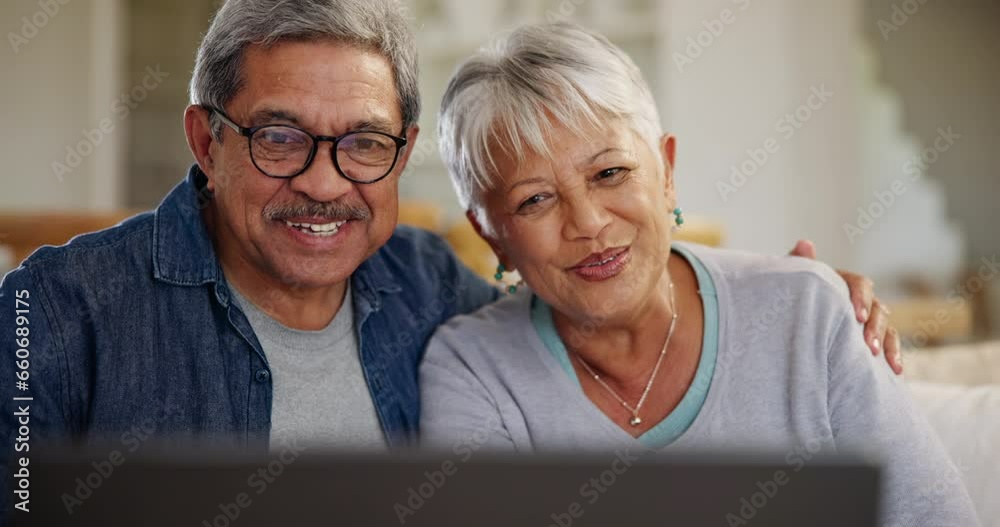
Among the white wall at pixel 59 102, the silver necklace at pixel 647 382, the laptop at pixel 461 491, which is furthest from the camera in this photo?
the white wall at pixel 59 102

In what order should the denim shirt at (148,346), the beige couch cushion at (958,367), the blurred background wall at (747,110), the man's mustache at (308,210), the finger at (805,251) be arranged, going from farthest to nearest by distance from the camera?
1. the blurred background wall at (747,110)
2. the beige couch cushion at (958,367)
3. the finger at (805,251)
4. the man's mustache at (308,210)
5. the denim shirt at (148,346)

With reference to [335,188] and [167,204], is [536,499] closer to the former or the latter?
[335,188]

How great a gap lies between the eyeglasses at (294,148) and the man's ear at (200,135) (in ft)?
0.16

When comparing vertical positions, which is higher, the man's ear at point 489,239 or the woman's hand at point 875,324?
the man's ear at point 489,239

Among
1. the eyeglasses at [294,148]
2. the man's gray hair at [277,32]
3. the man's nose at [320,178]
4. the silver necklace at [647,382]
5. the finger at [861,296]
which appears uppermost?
the man's gray hair at [277,32]

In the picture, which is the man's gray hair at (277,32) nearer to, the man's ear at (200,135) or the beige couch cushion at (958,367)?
the man's ear at (200,135)

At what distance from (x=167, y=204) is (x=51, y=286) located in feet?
0.76

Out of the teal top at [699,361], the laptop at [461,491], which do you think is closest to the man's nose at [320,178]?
the teal top at [699,361]

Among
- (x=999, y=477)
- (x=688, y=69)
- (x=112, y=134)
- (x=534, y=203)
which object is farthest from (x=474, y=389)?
(x=112, y=134)

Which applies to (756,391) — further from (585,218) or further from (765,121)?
(765,121)

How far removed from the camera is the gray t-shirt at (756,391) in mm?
1235

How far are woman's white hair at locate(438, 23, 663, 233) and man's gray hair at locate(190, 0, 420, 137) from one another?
0.12 m

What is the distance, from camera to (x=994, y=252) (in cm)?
438

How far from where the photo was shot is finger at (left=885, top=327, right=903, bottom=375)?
1.37 metres
